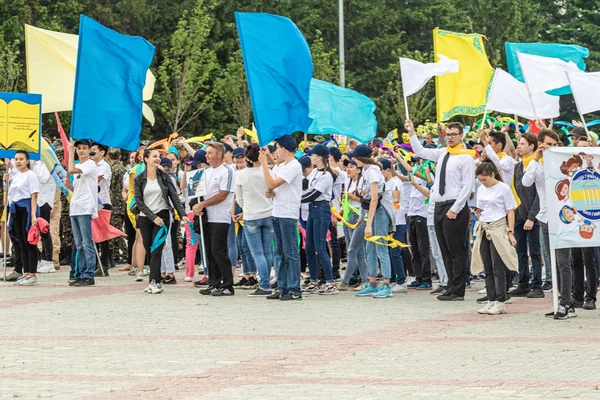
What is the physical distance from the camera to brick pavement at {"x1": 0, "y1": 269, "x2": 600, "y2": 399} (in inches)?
324

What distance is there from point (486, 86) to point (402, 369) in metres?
9.61

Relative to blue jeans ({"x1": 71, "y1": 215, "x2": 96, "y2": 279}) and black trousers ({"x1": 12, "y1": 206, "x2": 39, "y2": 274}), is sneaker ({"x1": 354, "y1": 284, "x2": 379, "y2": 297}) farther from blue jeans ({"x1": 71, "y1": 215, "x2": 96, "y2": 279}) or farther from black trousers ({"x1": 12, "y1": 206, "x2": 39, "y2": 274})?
black trousers ({"x1": 12, "y1": 206, "x2": 39, "y2": 274})

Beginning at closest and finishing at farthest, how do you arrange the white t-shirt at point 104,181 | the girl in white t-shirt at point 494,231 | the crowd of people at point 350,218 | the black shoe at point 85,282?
the girl in white t-shirt at point 494,231
the crowd of people at point 350,218
the black shoe at point 85,282
the white t-shirt at point 104,181

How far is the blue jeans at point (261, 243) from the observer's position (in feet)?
50.7

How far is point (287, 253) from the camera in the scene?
14.9 metres

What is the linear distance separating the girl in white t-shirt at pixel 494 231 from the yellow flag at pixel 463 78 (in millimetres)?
3793

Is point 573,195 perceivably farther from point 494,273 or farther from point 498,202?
point 494,273

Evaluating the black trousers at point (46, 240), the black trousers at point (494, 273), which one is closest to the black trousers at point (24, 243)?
the black trousers at point (46, 240)

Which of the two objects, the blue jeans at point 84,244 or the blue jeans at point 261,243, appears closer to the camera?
the blue jeans at point 261,243

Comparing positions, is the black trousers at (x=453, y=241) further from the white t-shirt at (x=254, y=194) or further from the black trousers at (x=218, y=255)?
the black trousers at (x=218, y=255)

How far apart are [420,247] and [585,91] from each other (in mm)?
4249

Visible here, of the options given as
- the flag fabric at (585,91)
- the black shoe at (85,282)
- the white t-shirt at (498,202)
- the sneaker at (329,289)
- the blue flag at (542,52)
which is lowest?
the sneaker at (329,289)

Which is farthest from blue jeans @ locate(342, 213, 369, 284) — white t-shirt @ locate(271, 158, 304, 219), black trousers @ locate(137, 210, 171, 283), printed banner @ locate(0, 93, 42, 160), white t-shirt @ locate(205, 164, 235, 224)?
printed banner @ locate(0, 93, 42, 160)

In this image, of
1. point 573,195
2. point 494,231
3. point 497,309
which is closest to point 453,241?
point 494,231
